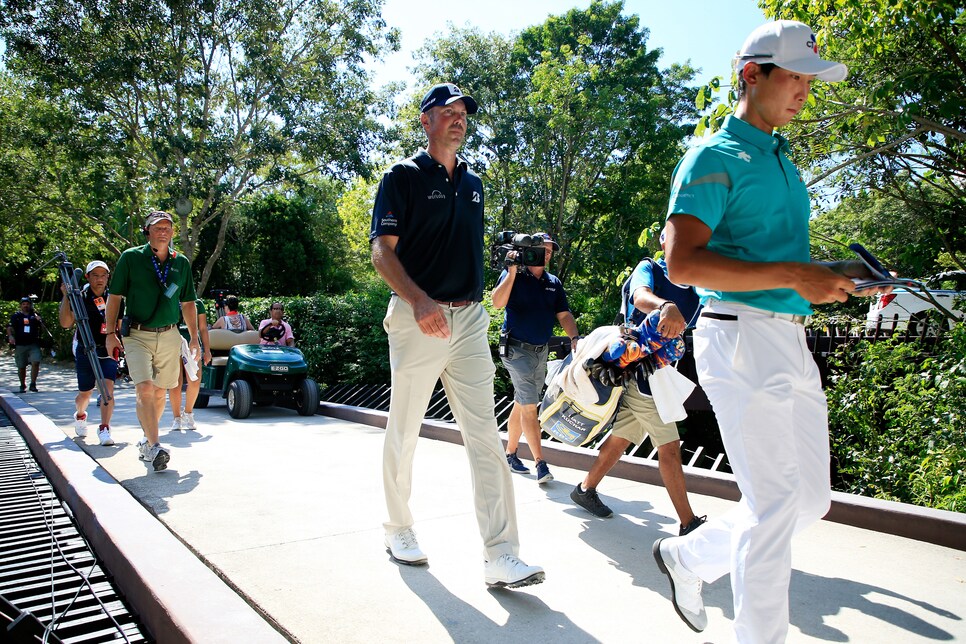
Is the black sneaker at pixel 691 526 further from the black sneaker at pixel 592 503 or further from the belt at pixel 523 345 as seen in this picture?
the belt at pixel 523 345

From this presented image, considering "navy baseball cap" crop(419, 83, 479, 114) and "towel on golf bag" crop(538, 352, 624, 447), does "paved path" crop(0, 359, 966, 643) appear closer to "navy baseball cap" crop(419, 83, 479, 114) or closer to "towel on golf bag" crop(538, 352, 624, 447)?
"towel on golf bag" crop(538, 352, 624, 447)

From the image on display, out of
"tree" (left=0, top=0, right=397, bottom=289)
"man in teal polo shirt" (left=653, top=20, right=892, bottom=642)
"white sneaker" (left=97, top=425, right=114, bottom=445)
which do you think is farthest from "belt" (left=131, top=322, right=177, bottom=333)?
"tree" (left=0, top=0, right=397, bottom=289)

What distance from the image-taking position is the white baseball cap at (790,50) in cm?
241

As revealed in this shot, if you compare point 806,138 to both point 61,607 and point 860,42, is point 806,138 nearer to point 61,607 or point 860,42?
point 860,42

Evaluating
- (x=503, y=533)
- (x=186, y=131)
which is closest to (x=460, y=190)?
(x=503, y=533)

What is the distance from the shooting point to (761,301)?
241 cm

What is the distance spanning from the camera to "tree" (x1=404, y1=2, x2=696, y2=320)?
21.0m

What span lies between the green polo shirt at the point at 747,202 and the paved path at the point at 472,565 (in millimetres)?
1562

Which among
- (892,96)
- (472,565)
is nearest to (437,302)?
(472,565)

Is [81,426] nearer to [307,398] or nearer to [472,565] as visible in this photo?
[307,398]

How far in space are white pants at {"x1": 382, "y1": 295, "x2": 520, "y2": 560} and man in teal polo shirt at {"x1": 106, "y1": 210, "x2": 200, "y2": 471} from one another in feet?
10.3

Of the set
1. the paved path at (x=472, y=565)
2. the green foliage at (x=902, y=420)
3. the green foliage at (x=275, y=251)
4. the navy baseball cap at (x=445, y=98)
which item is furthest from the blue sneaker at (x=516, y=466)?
the green foliage at (x=275, y=251)

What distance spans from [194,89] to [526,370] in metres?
16.4

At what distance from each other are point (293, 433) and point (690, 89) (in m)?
19.4
